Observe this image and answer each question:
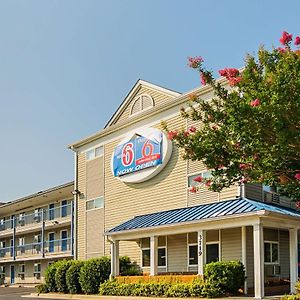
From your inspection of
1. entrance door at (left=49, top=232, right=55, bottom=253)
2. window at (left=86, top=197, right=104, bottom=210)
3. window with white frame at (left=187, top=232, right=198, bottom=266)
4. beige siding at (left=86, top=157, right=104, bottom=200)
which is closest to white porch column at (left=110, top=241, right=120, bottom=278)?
window with white frame at (left=187, top=232, right=198, bottom=266)

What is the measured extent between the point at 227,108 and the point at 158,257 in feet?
53.1

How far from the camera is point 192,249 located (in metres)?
25.6

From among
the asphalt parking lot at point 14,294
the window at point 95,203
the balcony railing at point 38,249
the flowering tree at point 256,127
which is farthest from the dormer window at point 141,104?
the flowering tree at point 256,127

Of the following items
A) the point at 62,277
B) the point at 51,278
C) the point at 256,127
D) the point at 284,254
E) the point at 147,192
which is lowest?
the point at 51,278

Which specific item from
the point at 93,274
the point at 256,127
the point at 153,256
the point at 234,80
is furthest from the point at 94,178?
the point at 256,127

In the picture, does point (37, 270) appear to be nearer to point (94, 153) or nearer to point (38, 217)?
point (38, 217)

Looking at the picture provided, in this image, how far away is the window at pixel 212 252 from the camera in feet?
80.0

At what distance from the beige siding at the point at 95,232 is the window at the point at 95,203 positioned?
0.82 feet

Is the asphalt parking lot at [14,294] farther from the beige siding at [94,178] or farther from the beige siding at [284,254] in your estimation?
the beige siding at [284,254]

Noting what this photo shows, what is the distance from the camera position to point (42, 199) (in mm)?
46500

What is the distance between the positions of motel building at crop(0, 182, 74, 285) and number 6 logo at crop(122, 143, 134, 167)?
9.66 m

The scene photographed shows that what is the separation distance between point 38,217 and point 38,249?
2769 mm

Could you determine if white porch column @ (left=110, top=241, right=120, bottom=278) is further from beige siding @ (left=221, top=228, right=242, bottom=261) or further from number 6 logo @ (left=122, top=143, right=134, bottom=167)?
beige siding @ (left=221, top=228, right=242, bottom=261)

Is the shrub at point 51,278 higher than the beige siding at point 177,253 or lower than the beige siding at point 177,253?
lower
